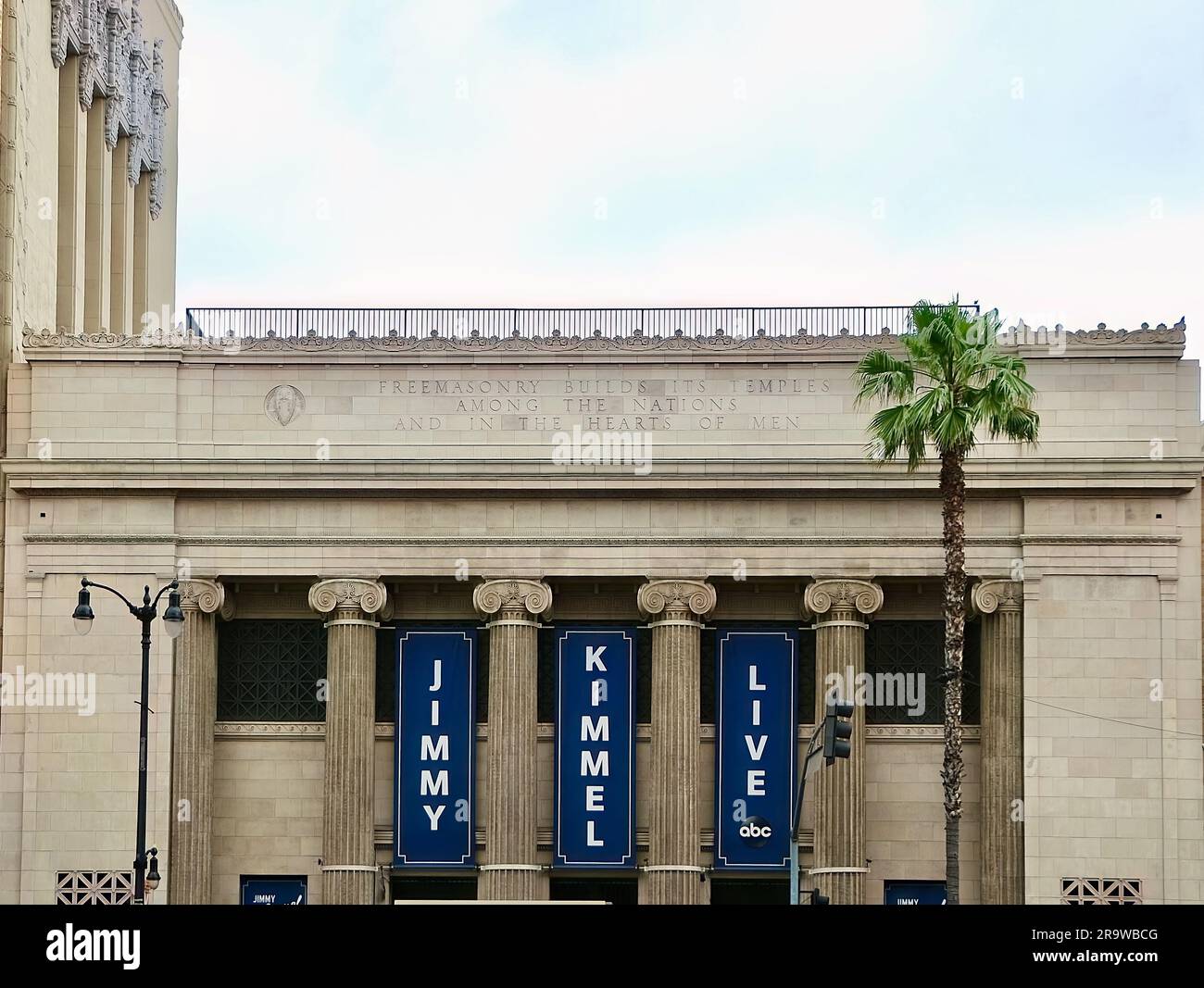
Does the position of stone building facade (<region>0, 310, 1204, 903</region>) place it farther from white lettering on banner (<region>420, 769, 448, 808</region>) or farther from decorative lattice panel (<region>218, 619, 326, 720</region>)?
white lettering on banner (<region>420, 769, 448, 808</region>)

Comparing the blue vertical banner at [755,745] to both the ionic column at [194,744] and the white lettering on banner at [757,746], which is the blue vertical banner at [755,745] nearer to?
the white lettering on banner at [757,746]

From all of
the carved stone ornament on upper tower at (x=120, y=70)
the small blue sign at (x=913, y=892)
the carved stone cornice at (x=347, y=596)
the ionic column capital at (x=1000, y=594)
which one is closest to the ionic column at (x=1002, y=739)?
the ionic column capital at (x=1000, y=594)

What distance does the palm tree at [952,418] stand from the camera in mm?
36344

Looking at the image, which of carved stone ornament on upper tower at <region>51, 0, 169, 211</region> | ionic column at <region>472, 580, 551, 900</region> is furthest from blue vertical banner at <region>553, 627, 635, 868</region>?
carved stone ornament on upper tower at <region>51, 0, 169, 211</region>

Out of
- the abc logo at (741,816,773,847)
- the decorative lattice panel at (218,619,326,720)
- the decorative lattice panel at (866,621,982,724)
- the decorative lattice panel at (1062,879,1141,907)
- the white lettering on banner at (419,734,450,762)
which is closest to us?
the decorative lattice panel at (1062,879,1141,907)

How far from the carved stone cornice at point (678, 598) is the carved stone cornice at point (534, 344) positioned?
5.37 meters

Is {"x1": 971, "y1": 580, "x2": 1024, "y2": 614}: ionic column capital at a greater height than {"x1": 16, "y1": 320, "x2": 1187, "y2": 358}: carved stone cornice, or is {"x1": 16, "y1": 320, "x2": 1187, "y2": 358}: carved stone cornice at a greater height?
{"x1": 16, "y1": 320, "x2": 1187, "y2": 358}: carved stone cornice

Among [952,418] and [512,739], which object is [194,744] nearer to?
[512,739]

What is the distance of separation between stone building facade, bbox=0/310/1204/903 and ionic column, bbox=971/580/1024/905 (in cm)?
7

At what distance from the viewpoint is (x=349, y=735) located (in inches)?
1747

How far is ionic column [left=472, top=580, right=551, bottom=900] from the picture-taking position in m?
43.9
